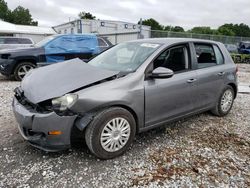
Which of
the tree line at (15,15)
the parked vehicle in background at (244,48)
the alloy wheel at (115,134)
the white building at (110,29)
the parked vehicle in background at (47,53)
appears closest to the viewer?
the alloy wheel at (115,134)

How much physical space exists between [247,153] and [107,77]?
227 cm

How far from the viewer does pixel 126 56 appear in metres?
3.73

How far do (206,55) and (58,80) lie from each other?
2738 millimetres

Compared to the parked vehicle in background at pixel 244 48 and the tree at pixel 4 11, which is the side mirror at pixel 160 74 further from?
the tree at pixel 4 11

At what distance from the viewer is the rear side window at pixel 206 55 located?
160 inches

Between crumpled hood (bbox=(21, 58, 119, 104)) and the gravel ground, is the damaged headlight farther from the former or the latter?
the gravel ground

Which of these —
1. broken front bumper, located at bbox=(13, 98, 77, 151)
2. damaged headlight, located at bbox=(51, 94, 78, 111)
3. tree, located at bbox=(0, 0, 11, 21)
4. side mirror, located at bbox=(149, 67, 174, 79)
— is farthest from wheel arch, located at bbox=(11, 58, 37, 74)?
tree, located at bbox=(0, 0, 11, 21)

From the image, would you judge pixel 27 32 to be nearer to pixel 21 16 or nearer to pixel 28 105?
pixel 28 105

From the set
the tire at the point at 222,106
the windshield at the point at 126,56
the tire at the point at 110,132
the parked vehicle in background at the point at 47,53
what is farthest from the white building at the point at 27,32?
the tire at the point at 110,132

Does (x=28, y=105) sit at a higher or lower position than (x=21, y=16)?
lower

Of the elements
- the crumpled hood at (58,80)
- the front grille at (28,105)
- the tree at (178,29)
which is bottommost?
the front grille at (28,105)

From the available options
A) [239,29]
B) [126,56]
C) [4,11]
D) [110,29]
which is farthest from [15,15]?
[126,56]

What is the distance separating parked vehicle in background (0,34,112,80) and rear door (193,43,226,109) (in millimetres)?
4357

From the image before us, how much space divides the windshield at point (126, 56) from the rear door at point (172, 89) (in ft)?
0.73
